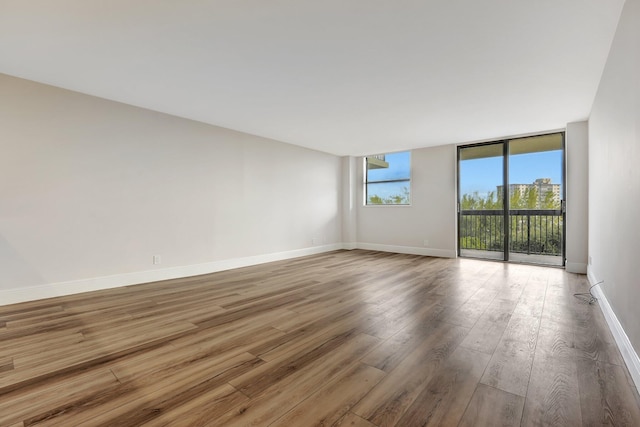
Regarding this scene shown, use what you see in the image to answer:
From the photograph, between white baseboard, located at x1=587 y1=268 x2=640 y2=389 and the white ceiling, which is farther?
the white ceiling

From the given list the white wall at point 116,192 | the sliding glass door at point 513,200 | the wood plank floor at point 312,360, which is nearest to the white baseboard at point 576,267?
the sliding glass door at point 513,200

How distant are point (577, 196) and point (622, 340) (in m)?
3.38

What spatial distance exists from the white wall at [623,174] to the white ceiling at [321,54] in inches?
11.2

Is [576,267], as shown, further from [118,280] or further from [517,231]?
[118,280]

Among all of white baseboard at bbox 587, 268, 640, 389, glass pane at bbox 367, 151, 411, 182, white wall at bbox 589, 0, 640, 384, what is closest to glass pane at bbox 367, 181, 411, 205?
glass pane at bbox 367, 151, 411, 182

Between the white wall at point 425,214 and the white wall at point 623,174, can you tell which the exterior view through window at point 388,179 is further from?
the white wall at point 623,174

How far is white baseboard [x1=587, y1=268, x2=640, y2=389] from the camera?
1.59m

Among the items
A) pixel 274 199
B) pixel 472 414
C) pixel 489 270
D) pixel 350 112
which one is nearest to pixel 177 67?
pixel 350 112

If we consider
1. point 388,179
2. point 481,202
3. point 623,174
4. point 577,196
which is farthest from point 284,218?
point 577,196

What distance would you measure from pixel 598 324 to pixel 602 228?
1.09 m

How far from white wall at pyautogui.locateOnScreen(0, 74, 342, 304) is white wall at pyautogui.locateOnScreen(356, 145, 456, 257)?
8.85ft

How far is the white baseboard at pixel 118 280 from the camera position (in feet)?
9.95

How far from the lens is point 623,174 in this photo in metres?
2.00

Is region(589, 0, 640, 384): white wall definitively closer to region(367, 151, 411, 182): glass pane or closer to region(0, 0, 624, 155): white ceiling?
region(0, 0, 624, 155): white ceiling
